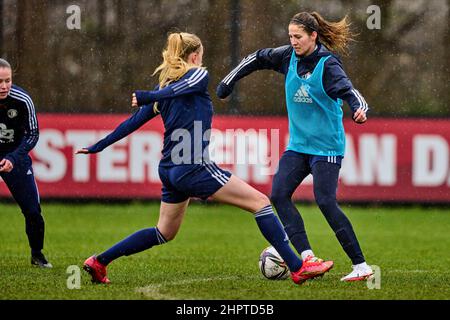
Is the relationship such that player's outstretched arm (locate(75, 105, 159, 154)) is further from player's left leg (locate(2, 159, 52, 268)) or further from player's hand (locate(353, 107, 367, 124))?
player's left leg (locate(2, 159, 52, 268))

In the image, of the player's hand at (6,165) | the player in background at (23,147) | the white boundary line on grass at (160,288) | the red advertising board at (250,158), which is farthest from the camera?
the red advertising board at (250,158)

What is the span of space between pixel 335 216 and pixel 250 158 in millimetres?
6761

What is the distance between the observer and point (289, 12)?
1573cm

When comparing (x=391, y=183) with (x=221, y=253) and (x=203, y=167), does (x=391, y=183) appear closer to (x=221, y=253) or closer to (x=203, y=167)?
(x=221, y=253)

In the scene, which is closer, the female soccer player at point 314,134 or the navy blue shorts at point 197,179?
the navy blue shorts at point 197,179

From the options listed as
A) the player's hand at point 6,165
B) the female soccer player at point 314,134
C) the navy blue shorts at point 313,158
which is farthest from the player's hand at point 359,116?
the player's hand at point 6,165

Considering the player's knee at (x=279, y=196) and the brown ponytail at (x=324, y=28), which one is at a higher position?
the brown ponytail at (x=324, y=28)

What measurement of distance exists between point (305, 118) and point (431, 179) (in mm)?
7008

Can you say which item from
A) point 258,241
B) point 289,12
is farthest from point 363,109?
point 289,12

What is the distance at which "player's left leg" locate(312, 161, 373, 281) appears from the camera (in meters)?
7.90

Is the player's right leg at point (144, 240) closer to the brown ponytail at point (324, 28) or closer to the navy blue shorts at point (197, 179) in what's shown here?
the navy blue shorts at point (197, 179)

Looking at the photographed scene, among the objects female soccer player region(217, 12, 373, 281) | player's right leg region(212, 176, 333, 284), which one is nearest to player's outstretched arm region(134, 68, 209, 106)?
player's right leg region(212, 176, 333, 284)

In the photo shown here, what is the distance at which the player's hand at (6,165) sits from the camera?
8.52 metres

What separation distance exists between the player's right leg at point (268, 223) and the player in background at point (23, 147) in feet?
7.37
